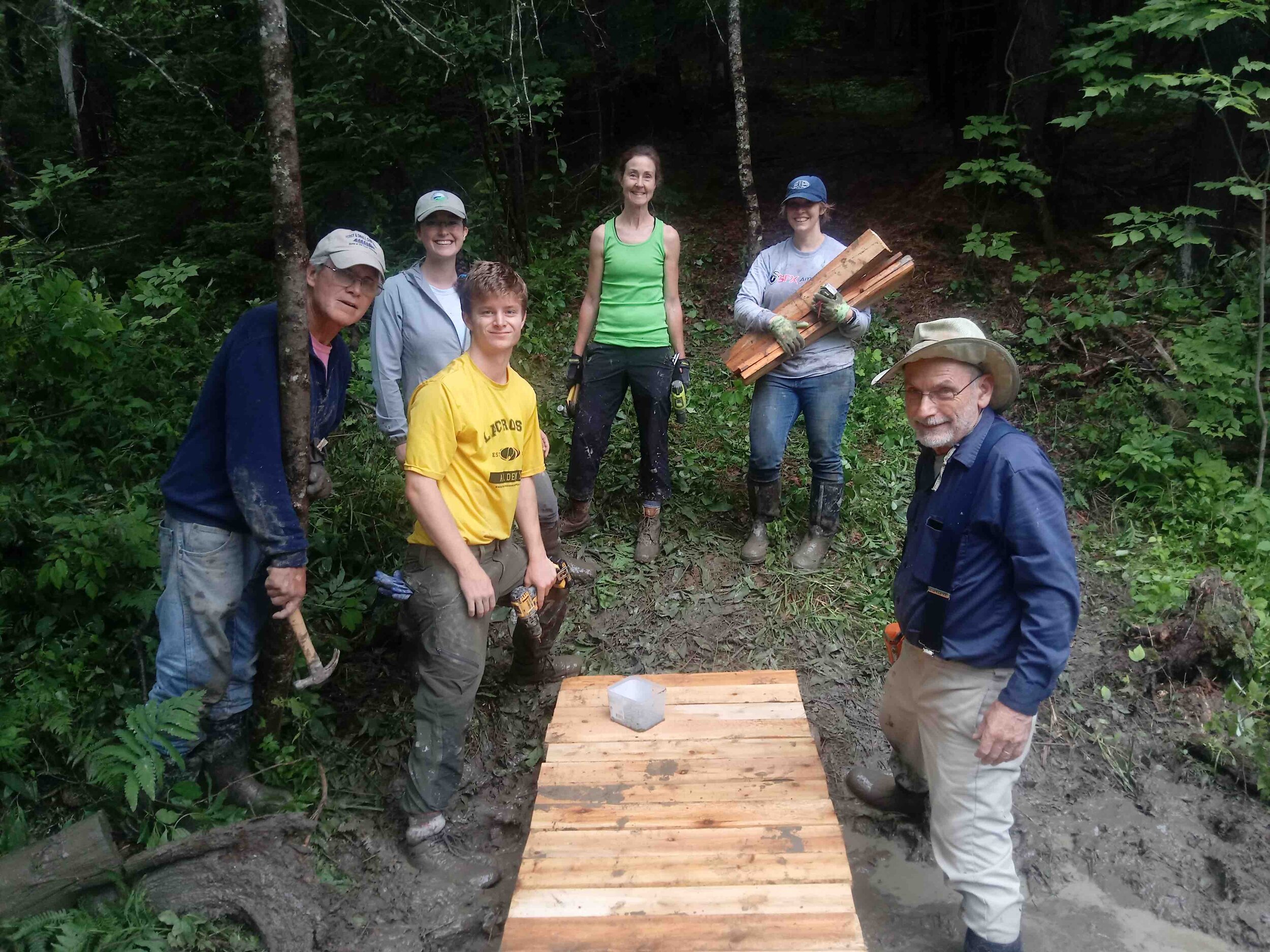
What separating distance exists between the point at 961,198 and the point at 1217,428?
170 inches

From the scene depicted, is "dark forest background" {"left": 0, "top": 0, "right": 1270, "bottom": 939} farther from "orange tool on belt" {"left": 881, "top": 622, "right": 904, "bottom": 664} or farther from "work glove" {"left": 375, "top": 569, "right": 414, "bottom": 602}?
"orange tool on belt" {"left": 881, "top": 622, "right": 904, "bottom": 664}

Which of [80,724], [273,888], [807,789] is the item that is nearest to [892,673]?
[807,789]

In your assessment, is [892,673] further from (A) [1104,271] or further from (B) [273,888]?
(A) [1104,271]

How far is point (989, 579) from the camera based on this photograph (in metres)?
2.80

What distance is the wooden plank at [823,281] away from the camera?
484cm

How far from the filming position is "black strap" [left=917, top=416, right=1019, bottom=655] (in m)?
2.81

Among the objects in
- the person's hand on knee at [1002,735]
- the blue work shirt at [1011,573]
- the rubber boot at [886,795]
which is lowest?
the rubber boot at [886,795]

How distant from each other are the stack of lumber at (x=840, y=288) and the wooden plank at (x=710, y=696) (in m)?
1.88

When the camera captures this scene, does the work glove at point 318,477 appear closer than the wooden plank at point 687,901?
No

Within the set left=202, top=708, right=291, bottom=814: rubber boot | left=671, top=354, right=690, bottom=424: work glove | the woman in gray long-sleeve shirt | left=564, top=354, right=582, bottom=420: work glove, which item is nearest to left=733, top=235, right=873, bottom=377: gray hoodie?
the woman in gray long-sleeve shirt

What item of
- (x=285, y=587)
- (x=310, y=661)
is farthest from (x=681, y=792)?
(x=285, y=587)

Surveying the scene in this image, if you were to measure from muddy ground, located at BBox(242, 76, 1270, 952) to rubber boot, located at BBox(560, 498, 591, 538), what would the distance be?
16 centimetres

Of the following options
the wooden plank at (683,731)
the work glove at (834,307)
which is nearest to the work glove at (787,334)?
the work glove at (834,307)

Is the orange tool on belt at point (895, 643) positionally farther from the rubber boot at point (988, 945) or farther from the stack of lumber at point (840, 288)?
the stack of lumber at point (840, 288)
